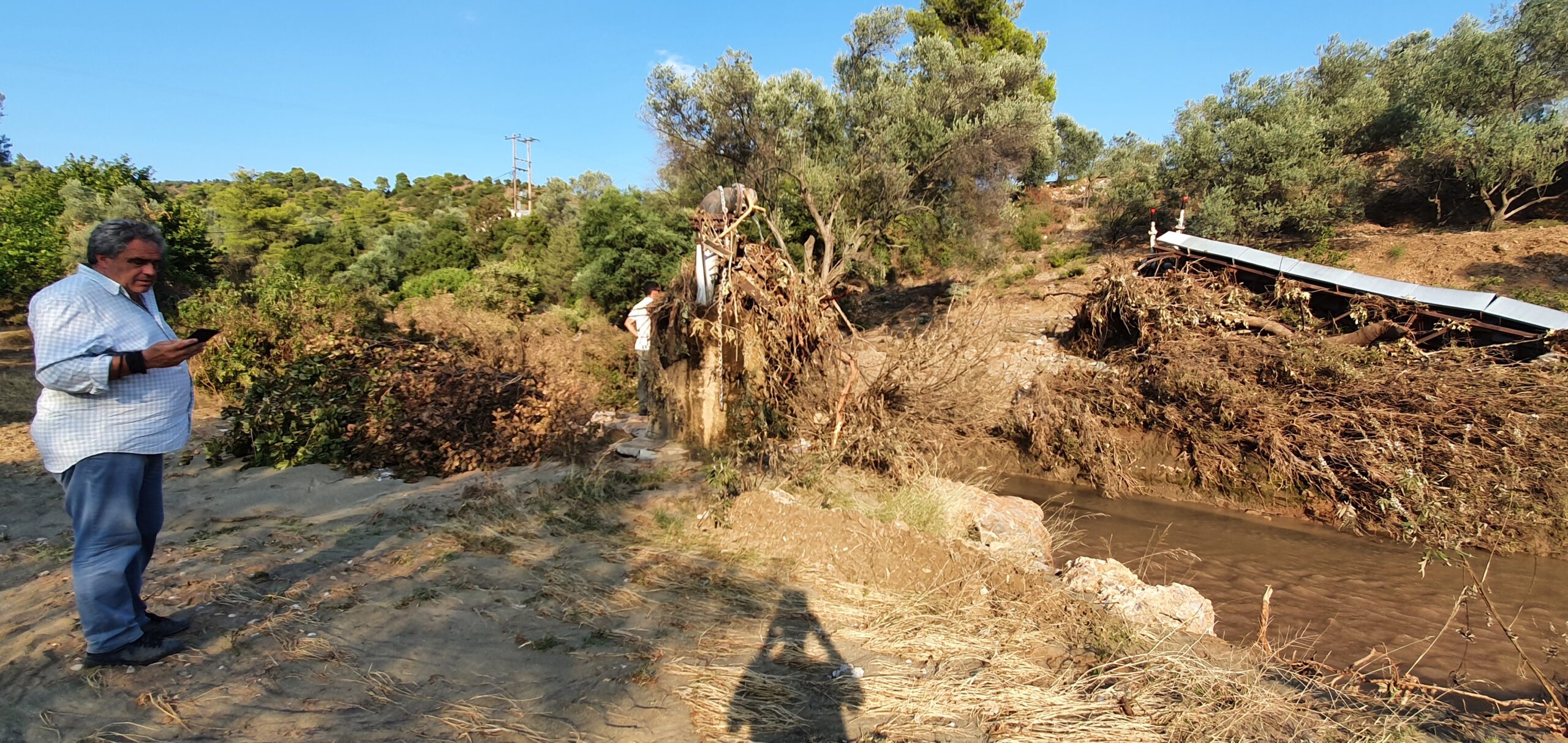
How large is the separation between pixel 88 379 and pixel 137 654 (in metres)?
1.05

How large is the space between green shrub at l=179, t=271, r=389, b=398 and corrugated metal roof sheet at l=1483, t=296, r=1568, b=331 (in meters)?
12.9

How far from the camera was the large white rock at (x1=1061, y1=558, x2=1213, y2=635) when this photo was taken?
4332 mm

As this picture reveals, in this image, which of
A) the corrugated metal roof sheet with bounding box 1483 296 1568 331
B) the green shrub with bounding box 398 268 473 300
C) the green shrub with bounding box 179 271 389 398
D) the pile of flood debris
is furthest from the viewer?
the green shrub with bounding box 398 268 473 300

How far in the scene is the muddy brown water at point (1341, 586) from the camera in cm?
461

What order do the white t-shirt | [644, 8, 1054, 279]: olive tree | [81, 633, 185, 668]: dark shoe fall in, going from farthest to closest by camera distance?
[644, 8, 1054, 279]: olive tree
the white t-shirt
[81, 633, 185, 668]: dark shoe

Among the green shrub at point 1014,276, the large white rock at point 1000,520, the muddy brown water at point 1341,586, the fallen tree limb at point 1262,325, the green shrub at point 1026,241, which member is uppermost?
the green shrub at point 1026,241

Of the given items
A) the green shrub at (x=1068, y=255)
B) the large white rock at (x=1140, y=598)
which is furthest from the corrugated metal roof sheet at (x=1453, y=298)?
the green shrub at (x=1068, y=255)

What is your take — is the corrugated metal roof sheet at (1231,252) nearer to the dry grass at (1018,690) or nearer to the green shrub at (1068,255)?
the green shrub at (1068,255)

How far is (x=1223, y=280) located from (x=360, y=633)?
11.1m

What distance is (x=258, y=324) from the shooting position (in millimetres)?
8891

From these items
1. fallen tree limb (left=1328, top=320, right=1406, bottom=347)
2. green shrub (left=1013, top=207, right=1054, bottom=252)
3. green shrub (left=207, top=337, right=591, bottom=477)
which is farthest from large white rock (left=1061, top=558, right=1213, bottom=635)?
green shrub (left=1013, top=207, right=1054, bottom=252)

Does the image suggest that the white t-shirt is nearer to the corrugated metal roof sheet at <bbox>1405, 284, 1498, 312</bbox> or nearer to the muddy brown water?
the muddy brown water

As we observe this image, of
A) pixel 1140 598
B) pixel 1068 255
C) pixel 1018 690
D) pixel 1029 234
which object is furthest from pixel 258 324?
pixel 1029 234

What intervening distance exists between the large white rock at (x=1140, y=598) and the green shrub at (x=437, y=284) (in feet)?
59.7
